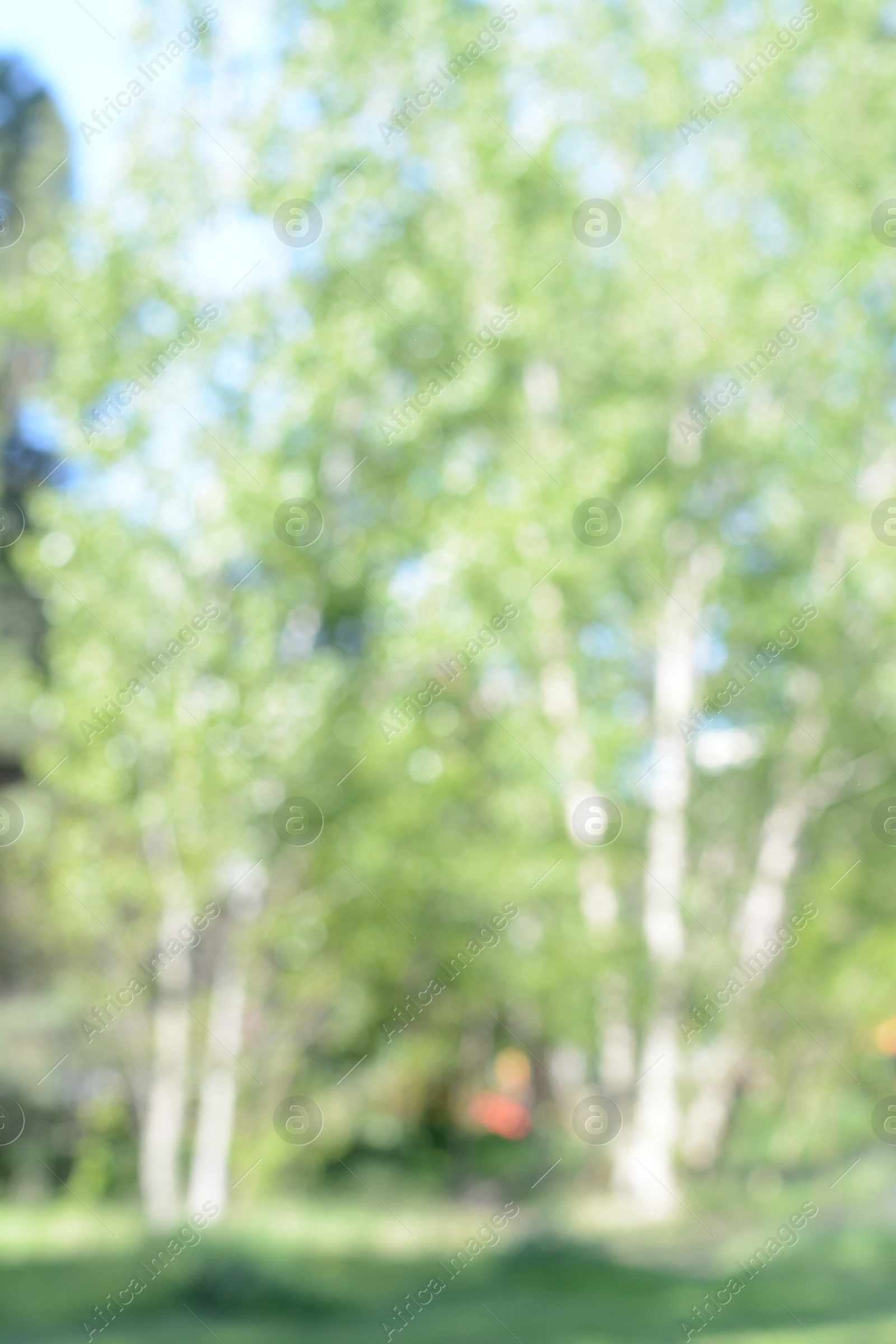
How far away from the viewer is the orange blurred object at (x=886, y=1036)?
513 inches

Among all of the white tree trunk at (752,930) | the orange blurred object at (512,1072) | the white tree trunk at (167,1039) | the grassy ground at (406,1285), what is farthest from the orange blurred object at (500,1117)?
the white tree trunk at (167,1039)

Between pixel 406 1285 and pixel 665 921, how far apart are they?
14.4 ft

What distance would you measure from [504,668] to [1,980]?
6.24 m

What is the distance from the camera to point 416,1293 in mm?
7961

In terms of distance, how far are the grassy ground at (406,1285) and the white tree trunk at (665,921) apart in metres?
1.36

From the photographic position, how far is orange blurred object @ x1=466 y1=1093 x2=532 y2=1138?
16.0 meters

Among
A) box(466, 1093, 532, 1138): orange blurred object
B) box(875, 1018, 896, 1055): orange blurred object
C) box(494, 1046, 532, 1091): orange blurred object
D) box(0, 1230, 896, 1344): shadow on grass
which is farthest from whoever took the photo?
box(494, 1046, 532, 1091): orange blurred object

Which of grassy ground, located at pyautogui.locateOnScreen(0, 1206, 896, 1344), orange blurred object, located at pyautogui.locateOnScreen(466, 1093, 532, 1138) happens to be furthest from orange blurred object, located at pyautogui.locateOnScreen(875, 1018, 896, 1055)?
orange blurred object, located at pyautogui.locateOnScreen(466, 1093, 532, 1138)

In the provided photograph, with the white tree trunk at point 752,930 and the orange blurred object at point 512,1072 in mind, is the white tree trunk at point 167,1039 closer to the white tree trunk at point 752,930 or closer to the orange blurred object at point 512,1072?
the white tree trunk at point 752,930

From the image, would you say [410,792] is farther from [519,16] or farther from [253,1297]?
[519,16]

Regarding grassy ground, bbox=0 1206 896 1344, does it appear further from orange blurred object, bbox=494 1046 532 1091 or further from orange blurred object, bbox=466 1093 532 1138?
orange blurred object, bbox=494 1046 532 1091

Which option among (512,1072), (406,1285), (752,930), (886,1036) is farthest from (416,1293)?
(512,1072)

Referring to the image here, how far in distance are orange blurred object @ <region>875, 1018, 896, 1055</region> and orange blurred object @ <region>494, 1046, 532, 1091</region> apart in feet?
15.1

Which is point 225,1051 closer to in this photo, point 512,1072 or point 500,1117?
point 500,1117
